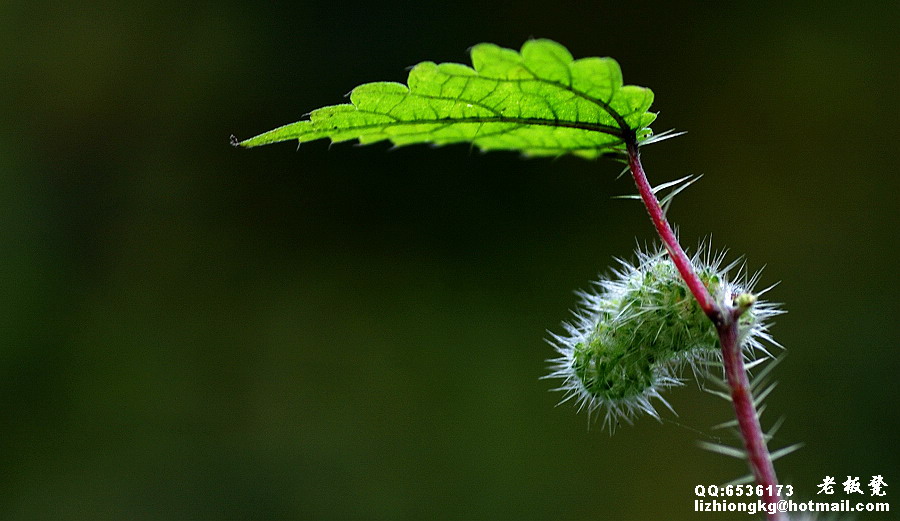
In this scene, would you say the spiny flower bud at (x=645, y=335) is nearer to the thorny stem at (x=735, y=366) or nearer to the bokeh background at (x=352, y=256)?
the thorny stem at (x=735, y=366)

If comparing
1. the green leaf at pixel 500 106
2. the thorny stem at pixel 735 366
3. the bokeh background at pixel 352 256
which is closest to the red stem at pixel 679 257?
the thorny stem at pixel 735 366

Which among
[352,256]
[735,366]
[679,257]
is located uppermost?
[352,256]

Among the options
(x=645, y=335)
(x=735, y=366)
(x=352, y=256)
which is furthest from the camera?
(x=352, y=256)

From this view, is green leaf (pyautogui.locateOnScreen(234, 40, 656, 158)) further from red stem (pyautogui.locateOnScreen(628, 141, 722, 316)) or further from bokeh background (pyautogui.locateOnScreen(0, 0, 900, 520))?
bokeh background (pyautogui.locateOnScreen(0, 0, 900, 520))

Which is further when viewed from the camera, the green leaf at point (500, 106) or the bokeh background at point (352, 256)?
the bokeh background at point (352, 256)

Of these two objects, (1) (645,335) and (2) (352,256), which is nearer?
(1) (645,335)

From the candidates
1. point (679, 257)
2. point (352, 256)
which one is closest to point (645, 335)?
point (679, 257)

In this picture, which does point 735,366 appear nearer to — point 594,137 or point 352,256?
point 594,137

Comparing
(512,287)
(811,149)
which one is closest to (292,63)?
(512,287)
